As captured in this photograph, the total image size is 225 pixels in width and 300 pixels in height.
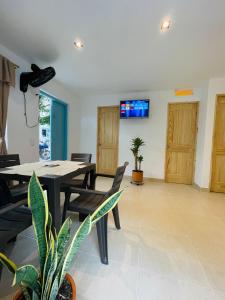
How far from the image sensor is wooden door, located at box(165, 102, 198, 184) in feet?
13.2

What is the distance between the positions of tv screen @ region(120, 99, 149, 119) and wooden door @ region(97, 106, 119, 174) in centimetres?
35

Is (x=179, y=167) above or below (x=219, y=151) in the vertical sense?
below

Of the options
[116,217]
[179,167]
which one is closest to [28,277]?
[116,217]

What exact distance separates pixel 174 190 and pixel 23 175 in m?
3.20

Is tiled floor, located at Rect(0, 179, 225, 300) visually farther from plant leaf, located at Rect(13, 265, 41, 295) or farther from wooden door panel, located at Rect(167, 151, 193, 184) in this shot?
wooden door panel, located at Rect(167, 151, 193, 184)

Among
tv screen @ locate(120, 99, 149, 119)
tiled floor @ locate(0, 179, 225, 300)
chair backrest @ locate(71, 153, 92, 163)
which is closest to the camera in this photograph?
tiled floor @ locate(0, 179, 225, 300)

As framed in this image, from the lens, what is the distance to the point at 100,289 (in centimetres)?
111

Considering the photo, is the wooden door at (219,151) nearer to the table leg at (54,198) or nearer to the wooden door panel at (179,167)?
the wooden door panel at (179,167)

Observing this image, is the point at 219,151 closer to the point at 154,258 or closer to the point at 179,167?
the point at 179,167

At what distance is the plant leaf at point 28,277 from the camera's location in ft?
1.98

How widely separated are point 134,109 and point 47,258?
3.94 metres

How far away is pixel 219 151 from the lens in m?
3.42

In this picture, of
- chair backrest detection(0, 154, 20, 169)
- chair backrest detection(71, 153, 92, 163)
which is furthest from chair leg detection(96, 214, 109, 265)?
chair backrest detection(71, 153, 92, 163)

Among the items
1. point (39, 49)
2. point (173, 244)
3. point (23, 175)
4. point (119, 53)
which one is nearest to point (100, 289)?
point (173, 244)
